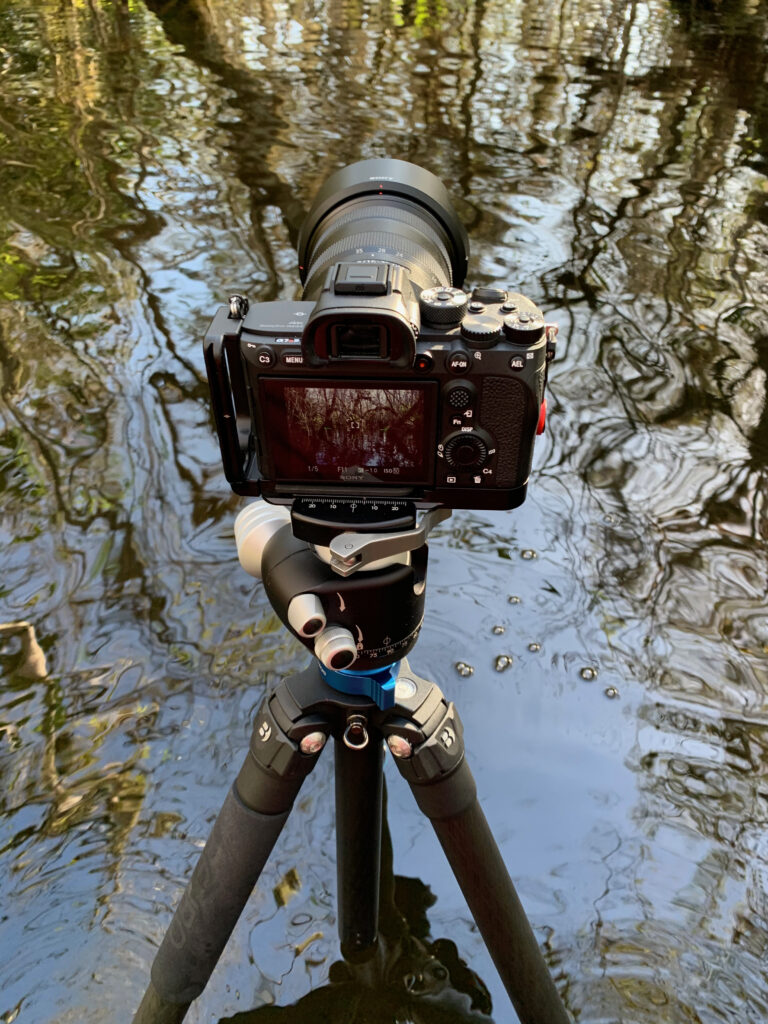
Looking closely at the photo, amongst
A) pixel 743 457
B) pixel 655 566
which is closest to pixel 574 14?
pixel 743 457

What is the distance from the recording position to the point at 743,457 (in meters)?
2.12

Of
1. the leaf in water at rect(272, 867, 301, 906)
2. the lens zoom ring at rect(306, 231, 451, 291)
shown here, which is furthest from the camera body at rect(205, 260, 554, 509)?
the leaf in water at rect(272, 867, 301, 906)

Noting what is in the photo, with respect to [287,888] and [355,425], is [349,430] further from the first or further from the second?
[287,888]

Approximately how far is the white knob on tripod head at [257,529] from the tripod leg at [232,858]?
16cm

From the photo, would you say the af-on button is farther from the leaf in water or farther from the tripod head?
the leaf in water

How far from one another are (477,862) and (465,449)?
0.47 m

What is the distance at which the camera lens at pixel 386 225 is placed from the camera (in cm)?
102

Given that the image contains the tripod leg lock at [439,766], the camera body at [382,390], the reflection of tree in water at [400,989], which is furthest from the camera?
the reflection of tree in water at [400,989]

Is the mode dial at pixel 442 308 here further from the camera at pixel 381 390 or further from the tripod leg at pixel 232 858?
the tripod leg at pixel 232 858

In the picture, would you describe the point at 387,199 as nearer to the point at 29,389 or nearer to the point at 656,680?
the point at 656,680

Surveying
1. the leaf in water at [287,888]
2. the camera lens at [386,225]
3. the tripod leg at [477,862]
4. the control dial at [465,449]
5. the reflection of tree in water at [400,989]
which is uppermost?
the camera lens at [386,225]

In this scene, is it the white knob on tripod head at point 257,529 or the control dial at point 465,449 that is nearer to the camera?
the control dial at point 465,449

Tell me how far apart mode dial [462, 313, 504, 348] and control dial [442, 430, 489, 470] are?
87 millimetres

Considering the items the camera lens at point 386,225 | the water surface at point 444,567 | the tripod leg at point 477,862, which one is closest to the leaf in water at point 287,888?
the water surface at point 444,567
